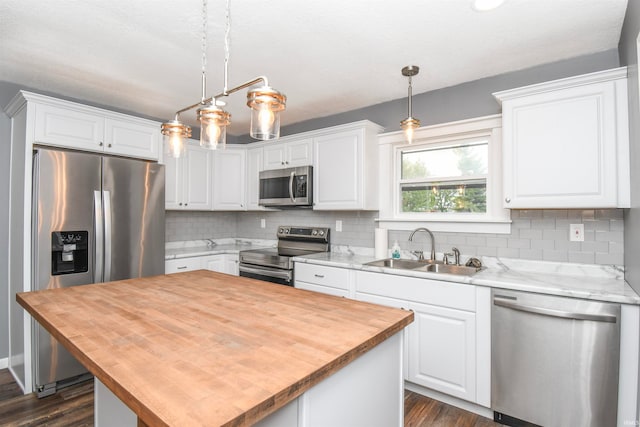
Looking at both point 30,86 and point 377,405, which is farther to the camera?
point 30,86

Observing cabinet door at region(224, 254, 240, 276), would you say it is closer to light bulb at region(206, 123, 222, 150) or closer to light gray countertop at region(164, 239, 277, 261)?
light gray countertop at region(164, 239, 277, 261)

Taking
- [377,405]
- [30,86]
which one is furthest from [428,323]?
[30,86]

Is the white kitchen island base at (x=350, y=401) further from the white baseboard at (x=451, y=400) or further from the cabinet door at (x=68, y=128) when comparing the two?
the cabinet door at (x=68, y=128)

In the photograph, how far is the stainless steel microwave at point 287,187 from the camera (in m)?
3.55

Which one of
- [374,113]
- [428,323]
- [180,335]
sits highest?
[374,113]

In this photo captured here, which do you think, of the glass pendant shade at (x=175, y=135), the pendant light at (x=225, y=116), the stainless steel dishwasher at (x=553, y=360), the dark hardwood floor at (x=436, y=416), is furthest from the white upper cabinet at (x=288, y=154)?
the dark hardwood floor at (x=436, y=416)

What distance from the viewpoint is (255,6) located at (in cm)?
184

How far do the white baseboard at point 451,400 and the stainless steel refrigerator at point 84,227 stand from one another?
2445 millimetres

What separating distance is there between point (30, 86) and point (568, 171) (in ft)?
14.0

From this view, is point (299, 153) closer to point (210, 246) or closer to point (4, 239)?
point (210, 246)

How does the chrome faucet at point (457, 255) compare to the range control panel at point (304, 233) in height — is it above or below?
below

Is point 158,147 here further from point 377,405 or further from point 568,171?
point 568,171

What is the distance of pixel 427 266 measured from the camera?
291 cm

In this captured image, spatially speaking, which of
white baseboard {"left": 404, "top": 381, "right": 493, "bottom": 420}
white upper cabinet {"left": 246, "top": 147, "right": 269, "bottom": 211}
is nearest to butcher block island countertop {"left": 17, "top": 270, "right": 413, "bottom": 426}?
white baseboard {"left": 404, "top": 381, "right": 493, "bottom": 420}
